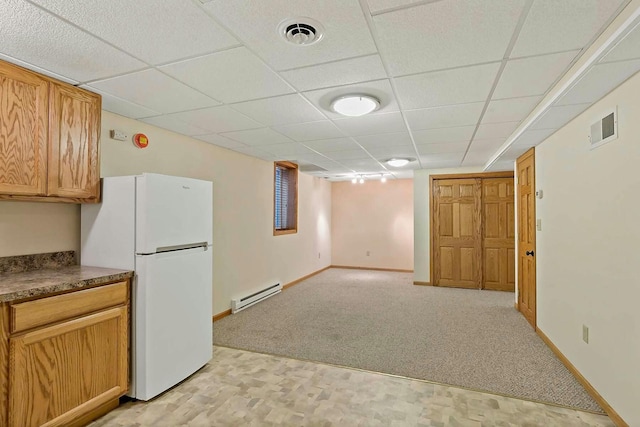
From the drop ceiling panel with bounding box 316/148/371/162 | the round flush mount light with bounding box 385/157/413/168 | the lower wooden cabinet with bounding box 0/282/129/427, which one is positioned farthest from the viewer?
the round flush mount light with bounding box 385/157/413/168

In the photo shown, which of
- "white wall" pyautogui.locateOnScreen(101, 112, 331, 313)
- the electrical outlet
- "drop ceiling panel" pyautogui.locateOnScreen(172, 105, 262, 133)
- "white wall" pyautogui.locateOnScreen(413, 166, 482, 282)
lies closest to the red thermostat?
"white wall" pyautogui.locateOnScreen(101, 112, 331, 313)

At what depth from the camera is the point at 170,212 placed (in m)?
2.43

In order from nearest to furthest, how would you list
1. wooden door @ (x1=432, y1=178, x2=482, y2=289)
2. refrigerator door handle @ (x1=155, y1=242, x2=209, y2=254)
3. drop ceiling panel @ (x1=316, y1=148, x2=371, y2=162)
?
refrigerator door handle @ (x1=155, y1=242, x2=209, y2=254), drop ceiling panel @ (x1=316, y1=148, x2=371, y2=162), wooden door @ (x1=432, y1=178, x2=482, y2=289)

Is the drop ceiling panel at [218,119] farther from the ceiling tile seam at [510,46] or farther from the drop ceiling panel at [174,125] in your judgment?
the ceiling tile seam at [510,46]

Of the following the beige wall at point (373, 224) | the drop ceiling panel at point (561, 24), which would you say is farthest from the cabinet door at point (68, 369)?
the beige wall at point (373, 224)

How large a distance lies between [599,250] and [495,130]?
1.60m

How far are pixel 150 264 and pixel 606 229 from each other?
3.22 meters

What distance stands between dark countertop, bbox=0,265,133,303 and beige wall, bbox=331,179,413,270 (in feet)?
21.0

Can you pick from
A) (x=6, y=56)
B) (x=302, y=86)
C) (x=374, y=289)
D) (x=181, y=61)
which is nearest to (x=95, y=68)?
(x=6, y=56)

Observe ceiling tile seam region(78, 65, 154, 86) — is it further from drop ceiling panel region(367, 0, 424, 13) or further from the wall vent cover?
the wall vent cover

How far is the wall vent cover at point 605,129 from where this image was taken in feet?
6.78

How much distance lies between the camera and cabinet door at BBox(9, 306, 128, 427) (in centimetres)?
170

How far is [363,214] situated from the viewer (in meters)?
8.20

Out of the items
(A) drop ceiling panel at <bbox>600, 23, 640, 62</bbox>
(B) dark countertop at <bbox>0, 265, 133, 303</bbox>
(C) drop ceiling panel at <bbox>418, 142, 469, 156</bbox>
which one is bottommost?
(B) dark countertop at <bbox>0, 265, 133, 303</bbox>
